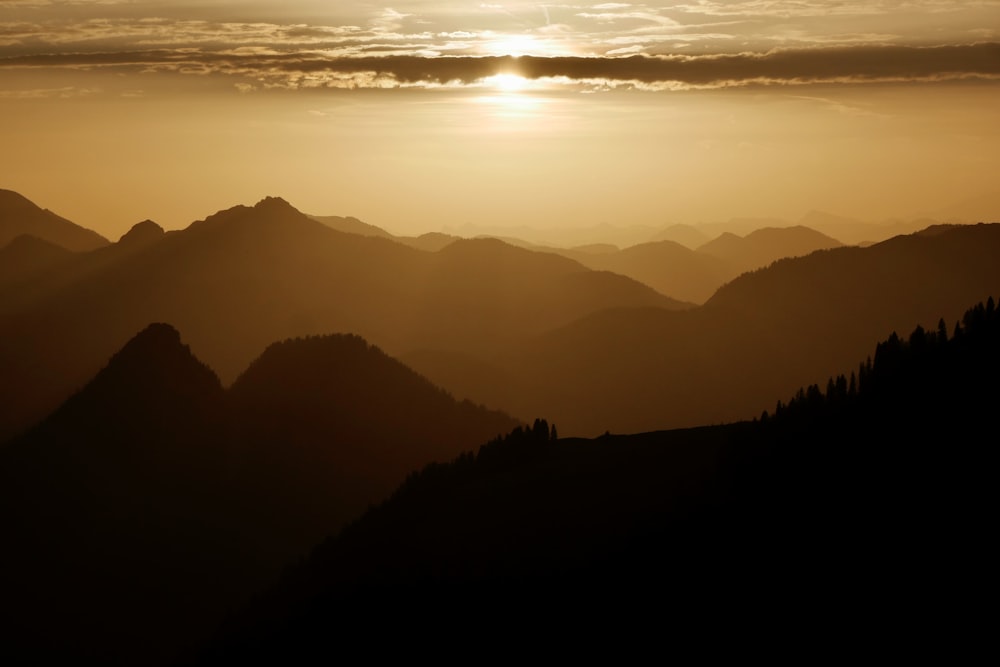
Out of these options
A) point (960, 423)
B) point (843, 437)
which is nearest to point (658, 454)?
point (843, 437)

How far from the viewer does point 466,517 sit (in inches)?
6427

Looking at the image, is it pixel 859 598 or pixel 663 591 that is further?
pixel 663 591

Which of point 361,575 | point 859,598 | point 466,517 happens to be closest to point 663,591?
point 859,598

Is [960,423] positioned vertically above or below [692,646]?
above

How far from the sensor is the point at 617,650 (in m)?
125

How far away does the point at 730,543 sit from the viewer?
5281 inches

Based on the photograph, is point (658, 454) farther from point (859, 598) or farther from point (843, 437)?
point (859, 598)

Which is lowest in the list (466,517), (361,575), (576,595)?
(361,575)

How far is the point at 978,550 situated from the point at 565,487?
55036 millimetres

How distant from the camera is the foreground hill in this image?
122250mm

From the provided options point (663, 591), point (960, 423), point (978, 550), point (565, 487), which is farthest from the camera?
point (565, 487)

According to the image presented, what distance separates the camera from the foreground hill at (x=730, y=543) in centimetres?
12225

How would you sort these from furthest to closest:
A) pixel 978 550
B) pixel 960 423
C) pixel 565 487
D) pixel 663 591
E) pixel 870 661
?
pixel 565 487 → pixel 960 423 → pixel 663 591 → pixel 978 550 → pixel 870 661

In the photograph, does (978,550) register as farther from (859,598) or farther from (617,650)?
(617,650)
